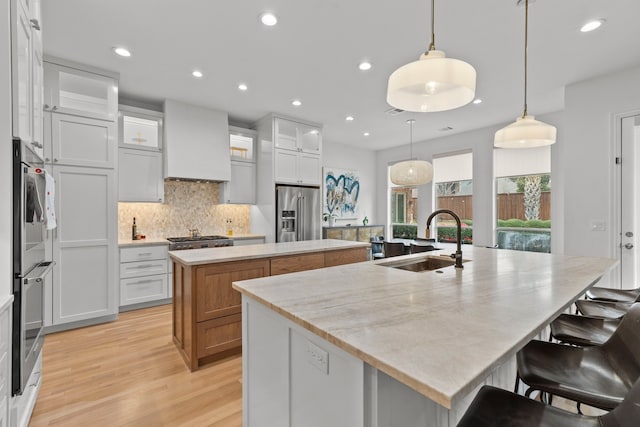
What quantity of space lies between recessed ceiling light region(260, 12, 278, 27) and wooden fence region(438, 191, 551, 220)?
474cm

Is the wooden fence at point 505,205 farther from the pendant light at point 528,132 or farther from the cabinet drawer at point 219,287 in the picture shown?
the cabinet drawer at point 219,287

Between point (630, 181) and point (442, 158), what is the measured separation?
10.3 ft

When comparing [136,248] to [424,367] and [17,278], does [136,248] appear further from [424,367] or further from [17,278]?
[424,367]

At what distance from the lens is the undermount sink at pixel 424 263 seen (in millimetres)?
2268

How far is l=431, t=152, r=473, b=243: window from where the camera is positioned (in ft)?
18.5

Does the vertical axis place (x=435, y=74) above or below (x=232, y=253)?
above

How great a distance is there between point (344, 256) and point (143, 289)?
8.64 feet

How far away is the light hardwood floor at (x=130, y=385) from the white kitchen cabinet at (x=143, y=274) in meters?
0.69

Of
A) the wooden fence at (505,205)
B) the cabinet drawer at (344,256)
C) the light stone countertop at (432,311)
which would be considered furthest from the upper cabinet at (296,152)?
the light stone countertop at (432,311)

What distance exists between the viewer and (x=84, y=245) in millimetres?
3152

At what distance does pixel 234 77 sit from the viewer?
3.41m

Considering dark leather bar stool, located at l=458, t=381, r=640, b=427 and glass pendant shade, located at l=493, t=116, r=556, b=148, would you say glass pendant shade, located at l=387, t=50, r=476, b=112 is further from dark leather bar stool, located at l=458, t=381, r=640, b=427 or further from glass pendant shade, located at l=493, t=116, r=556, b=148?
dark leather bar stool, located at l=458, t=381, r=640, b=427

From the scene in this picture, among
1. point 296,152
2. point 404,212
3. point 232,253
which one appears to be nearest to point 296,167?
point 296,152

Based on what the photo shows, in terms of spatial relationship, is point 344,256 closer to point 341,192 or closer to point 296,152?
point 296,152
